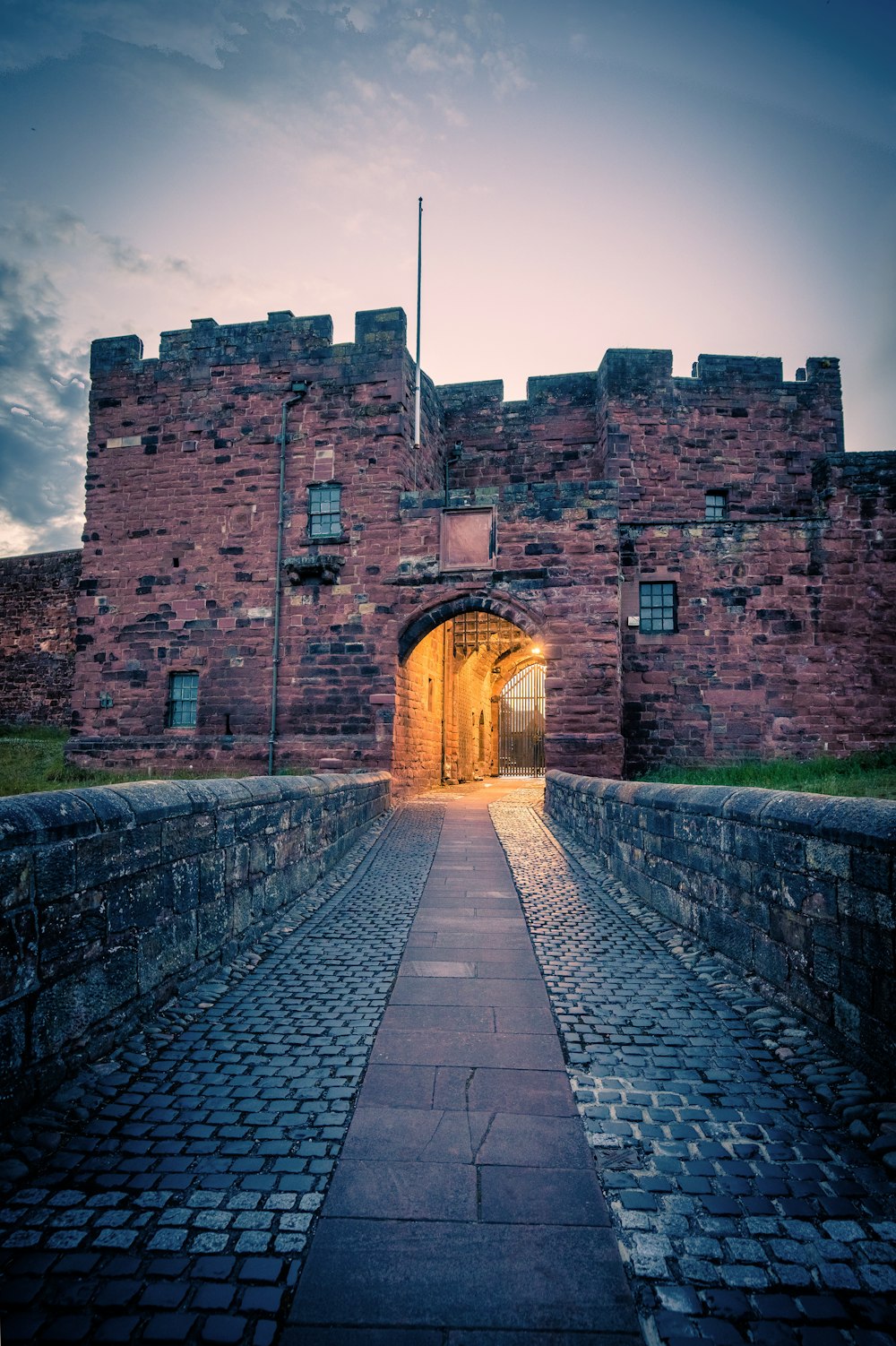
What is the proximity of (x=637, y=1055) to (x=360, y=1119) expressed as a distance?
1215 mm

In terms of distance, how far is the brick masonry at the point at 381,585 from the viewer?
1302 centimetres

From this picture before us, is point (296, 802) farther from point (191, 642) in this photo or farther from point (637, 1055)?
point (191, 642)

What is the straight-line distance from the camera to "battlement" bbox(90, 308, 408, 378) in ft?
45.5

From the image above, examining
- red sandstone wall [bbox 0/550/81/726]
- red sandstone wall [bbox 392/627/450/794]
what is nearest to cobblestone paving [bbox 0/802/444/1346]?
red sandstone wall [bbox 392/627/450/794]

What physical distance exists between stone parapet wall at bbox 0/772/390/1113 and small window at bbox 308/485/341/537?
1005 centimetres

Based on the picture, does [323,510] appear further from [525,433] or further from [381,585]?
[525,433]

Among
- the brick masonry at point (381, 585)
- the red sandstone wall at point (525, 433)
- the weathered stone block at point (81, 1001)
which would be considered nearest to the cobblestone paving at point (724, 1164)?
the weathered stone block at point (81, 1001)

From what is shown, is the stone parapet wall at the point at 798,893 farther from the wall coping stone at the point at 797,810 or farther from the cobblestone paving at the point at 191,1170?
the cobblestone paving at the point at 191,1170

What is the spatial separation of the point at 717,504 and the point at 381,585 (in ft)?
28.8

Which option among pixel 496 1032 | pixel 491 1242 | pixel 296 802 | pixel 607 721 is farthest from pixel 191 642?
pixel 491 1242

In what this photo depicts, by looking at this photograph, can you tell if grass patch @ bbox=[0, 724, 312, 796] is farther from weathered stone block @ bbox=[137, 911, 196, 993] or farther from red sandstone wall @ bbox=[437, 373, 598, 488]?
red sandstone wall @ bbox=[437, 373, 598, 488]

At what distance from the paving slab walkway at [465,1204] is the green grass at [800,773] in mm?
Answer: 7434

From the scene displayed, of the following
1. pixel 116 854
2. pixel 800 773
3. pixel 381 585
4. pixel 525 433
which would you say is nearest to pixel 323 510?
pixel 381 585

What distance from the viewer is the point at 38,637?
19938mm
